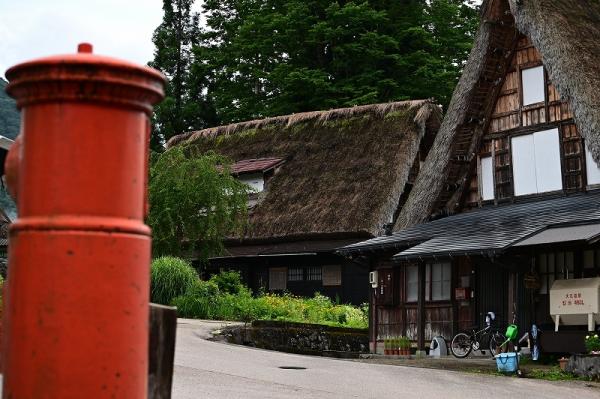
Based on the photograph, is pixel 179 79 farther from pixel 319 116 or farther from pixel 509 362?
pixel 509 362

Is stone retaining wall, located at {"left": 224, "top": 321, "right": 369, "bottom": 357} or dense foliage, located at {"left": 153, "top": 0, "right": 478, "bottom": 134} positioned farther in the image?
dense foliage, located at {"left": 153, "top": 0, "right": 478, "bottom": 134}

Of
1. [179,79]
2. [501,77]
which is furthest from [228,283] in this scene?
[179,79]

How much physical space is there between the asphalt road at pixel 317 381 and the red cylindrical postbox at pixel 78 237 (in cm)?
719

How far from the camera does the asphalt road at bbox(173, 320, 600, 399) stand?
10203 millimetres

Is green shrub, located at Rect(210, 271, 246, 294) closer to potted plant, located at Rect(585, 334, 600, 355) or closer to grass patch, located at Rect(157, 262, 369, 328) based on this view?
grass patch, located at Rect(157, 262, 369, 328)

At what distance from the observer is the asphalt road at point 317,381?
10.2 metres

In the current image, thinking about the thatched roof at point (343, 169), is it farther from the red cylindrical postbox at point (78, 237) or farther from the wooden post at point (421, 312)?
the red cylindrical postbox at point (78, 237)

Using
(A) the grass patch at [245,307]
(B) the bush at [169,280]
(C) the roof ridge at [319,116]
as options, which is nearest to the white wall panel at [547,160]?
A: (A) the grass patch at [245,307]

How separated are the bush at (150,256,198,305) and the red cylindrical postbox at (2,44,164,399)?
2098 centimetres

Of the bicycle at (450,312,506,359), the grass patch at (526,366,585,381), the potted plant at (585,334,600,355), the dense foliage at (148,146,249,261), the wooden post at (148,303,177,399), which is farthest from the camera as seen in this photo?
the dense foliage at (148,146,249,261)

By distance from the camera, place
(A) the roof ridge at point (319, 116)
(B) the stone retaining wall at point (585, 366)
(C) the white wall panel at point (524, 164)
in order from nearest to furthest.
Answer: (B) the stone retaining wall at point (585, 366) < (C) the white wall panel at point (524, 164) < (A) the roof ridge at point (319, 116)

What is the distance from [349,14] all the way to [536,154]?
21.8 meters

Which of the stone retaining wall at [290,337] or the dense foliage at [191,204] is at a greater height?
the dense foliage at [191,204]

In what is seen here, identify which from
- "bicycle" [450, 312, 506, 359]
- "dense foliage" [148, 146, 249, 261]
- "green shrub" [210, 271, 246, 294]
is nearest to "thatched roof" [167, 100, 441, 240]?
"dense foliage" [148, 146, 249, 261]
